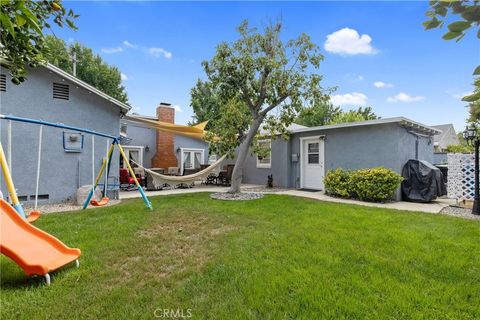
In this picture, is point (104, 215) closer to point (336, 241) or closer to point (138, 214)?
point (138, 214)

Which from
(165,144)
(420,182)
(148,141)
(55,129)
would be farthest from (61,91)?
(420,182)

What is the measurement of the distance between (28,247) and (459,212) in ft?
26.6

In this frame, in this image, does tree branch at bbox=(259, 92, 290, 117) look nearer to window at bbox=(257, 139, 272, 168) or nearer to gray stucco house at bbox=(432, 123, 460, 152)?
window at bbox=(257, 139, 272, 168)

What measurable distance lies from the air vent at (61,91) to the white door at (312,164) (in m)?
8.20

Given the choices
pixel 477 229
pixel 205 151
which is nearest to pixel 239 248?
pixel 477 229

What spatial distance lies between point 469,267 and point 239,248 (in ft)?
8.88

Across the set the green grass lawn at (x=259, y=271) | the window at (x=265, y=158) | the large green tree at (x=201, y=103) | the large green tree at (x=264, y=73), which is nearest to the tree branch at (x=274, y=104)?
the large green tree at (x=264, y=73)

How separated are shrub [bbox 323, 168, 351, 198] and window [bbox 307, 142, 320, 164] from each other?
144cm

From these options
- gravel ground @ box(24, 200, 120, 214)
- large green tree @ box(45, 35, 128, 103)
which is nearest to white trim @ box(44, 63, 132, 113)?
gravel ground @ box(24, 200, 120, 214)

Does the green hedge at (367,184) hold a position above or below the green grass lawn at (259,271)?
above

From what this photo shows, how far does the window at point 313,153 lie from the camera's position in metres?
10.0

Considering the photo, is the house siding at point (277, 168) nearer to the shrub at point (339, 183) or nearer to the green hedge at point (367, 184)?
the shrub at point (339, 183)

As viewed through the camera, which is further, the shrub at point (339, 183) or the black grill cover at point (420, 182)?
the shrub at point (339, 183)

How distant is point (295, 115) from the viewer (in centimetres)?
839
